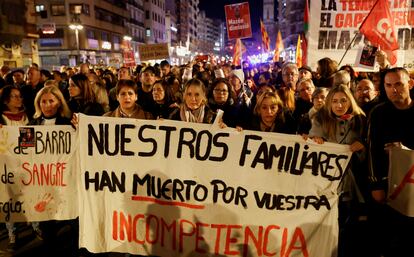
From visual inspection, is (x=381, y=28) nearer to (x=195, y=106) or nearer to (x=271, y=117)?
(x=271, y=117)

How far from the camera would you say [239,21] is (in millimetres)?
13891

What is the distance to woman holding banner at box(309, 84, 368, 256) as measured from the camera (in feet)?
12.5

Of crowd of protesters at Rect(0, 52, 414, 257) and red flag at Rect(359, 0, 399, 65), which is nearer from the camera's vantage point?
crowd of protesters at Rect(0, 52, 414, 257)

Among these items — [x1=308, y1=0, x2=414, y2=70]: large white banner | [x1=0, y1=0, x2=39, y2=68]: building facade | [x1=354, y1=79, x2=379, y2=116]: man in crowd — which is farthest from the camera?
[x1=0, y1=0, x2=39, y2=68]: building facade

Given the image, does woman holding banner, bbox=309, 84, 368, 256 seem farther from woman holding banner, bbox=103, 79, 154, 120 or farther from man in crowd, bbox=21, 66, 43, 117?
man in crowd, bbox=21, 66, 43, 117

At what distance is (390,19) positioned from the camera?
6238 mm

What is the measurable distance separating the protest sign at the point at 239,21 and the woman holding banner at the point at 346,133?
1031cm

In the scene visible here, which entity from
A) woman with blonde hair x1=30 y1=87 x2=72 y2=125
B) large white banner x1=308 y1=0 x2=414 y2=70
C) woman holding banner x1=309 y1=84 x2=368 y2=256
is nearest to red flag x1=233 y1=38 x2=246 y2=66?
large white banner x1=308 y1=0 x2=414 y2=70

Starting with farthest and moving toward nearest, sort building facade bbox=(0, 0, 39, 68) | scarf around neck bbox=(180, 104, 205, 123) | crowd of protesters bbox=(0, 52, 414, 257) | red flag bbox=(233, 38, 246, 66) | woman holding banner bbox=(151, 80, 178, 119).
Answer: building facade bbox=(0, 0, 39, 68) < red flag bbox=(233, 38, 246, 66) < woman holding banner bbox=(151, 80, 178, 119) < scarf around neck bbox=(180, 104, 205, 123) < crowd of protesters bbox=(0, 52, 414, 257)

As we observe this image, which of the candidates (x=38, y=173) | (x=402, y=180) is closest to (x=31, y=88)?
(x=38, y=173)

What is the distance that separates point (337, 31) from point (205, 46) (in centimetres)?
→ 18056

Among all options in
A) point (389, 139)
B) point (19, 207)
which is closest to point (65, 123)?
point (19, 207)

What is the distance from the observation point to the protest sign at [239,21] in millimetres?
13734

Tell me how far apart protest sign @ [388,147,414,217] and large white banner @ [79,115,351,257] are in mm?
517
